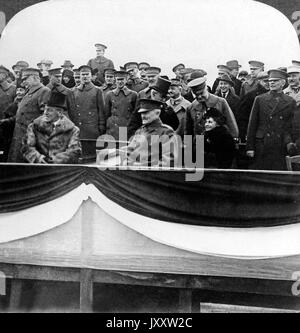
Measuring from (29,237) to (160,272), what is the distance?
3.67 feet

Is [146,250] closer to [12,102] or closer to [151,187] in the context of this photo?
[151,187]

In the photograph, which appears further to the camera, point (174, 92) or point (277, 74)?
point (174, 92)

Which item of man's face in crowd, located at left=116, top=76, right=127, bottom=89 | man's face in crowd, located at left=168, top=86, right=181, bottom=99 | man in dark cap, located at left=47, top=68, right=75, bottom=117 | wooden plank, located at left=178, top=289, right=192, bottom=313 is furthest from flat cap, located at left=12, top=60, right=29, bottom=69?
wooden plank, located at left=178, top=289, right=192, bottom=313

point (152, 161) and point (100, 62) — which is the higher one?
point (100, 62)

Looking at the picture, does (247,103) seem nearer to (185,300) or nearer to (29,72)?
(185,300)

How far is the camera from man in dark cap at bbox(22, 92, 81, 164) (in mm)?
4078

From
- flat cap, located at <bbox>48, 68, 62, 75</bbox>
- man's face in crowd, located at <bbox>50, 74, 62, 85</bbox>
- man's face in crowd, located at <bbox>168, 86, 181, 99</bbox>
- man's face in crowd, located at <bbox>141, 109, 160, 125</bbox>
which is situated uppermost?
flat cap, located at <bbox>48, 68, 62, 75</bbox>

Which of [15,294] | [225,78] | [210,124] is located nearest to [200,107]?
[210,124]

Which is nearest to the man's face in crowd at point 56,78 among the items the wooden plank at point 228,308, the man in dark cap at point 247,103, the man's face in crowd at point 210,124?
the man's face in crowd at point 210,124

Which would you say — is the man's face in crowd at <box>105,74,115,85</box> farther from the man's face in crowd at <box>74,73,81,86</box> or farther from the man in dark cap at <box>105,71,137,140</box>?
the man's face in crowd at <box>74,73,81,86</box>

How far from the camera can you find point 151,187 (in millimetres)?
3949

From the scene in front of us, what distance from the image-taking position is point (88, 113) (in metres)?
4.11

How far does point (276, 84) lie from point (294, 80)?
144 millimetres
